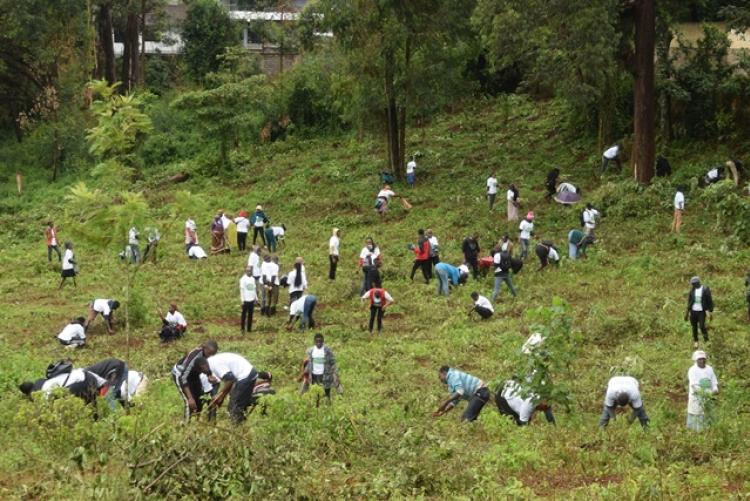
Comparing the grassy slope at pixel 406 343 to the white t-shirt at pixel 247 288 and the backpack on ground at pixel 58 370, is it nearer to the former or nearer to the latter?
the backpack on ground at pixel 58 370

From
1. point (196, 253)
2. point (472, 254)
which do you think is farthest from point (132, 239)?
point (196, 253)

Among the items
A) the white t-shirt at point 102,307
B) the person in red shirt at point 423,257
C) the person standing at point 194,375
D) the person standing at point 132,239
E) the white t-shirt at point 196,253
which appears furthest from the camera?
the white t-shirt at point 196,253

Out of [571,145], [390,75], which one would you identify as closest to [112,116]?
[390,75]

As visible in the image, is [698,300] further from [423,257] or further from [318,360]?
[423,257]

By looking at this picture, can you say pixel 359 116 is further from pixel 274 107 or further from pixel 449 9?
pixel 274 107

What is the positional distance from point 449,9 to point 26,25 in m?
19.2

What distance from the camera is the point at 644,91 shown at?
27.3 metres

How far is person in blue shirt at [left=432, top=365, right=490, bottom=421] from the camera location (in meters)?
13.0

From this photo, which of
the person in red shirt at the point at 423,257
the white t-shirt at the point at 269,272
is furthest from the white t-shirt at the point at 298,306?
the person in red shirt at the point at 423,257

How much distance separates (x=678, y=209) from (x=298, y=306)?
1054 cm

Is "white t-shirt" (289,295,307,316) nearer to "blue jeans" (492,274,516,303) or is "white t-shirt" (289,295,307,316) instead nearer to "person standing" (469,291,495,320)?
Answer: "person standing" (469,291,495,320)

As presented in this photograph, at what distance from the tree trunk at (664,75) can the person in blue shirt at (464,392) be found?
20.7 m

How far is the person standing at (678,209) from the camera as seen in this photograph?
24.4m

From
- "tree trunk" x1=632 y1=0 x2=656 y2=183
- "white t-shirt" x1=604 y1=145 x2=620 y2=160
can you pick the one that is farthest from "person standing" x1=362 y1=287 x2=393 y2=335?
"white t-shirt" x1=604 y1=145 x2=620 y2=160
